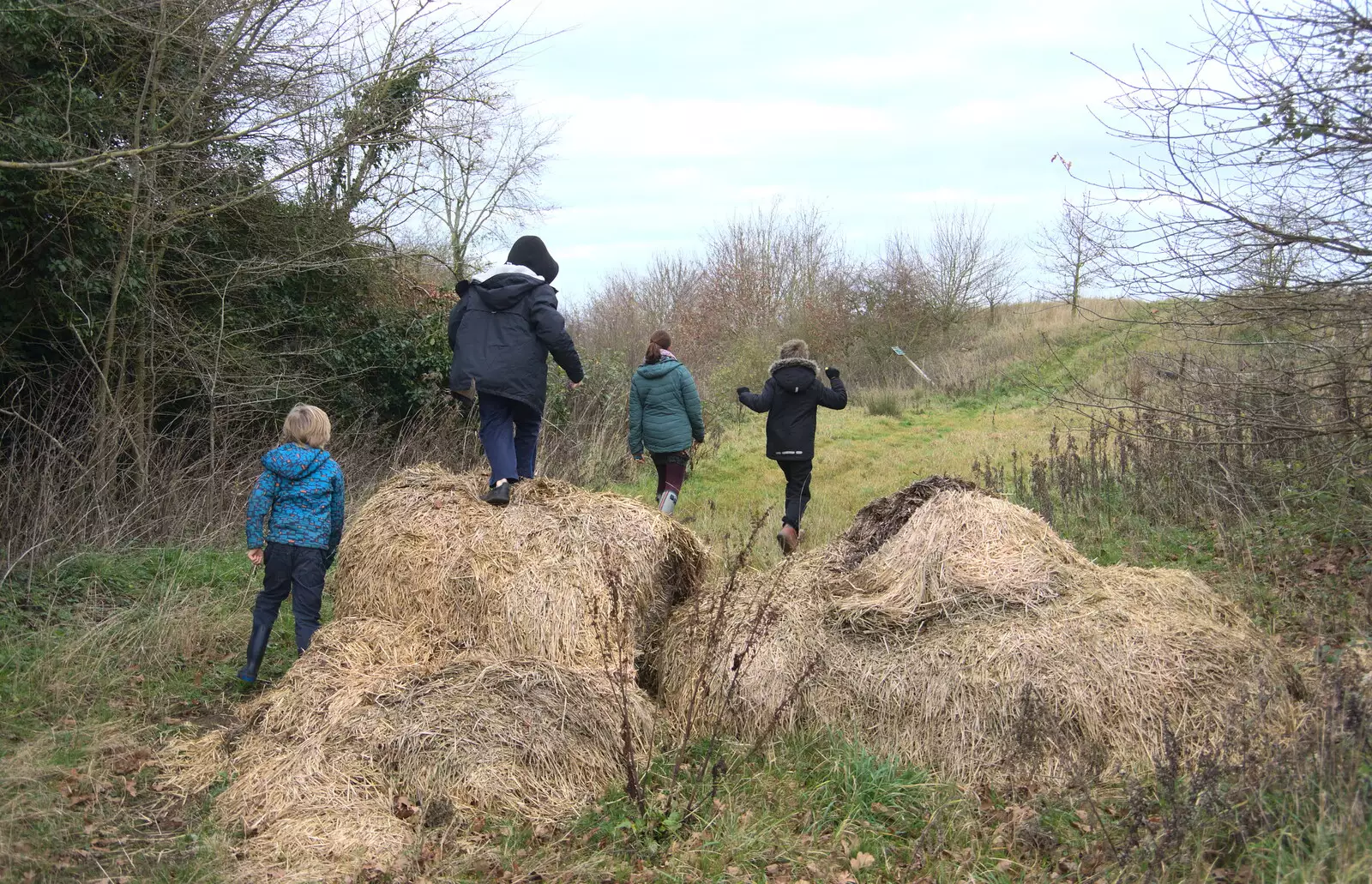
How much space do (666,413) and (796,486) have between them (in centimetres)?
136

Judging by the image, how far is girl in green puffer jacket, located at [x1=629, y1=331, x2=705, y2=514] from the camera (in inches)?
359

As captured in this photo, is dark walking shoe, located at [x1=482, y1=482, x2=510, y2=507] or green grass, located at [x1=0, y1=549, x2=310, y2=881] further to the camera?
dark walking shoe, located at [x1=482, y1=482, x2=510, y2=507]

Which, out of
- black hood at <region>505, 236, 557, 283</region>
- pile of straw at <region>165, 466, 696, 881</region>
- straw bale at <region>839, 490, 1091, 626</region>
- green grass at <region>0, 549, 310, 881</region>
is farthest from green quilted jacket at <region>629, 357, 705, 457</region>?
green grass at <region>0, 549, 310, 881</region>

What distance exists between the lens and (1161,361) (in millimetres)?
8867

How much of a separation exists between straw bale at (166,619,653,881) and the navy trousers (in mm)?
1419

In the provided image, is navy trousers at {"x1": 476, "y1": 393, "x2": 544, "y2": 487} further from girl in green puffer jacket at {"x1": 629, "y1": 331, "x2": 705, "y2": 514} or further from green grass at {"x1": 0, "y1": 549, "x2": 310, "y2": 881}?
girl in green puffer jacket at {"x1": 629, "y1": 331, "x2": 705, "y2": 514}

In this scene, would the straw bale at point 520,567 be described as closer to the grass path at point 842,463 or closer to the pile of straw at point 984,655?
the pile of straw at point 984,655

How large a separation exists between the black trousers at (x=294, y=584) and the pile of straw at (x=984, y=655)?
2.07 m

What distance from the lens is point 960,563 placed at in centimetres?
553

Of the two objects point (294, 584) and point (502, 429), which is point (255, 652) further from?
point (502, 429)

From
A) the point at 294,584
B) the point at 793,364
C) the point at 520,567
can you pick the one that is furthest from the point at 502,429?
the point at 793,364

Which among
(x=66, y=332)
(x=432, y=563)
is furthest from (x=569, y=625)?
(x=66, y=332)

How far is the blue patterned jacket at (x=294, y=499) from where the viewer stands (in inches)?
218

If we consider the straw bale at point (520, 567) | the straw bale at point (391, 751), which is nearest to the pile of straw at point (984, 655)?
the straw bale at point (520, 567)
